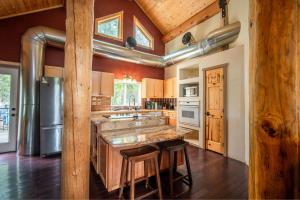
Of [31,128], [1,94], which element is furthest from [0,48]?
[31,128]

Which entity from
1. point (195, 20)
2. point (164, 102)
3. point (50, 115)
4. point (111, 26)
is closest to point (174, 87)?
point (164, 102)

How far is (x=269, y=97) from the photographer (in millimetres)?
742

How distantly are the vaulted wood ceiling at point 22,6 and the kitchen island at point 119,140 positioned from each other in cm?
341

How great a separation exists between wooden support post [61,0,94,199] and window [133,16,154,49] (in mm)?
4781

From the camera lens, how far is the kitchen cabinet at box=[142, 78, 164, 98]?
5.87m

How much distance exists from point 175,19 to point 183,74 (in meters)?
2.10

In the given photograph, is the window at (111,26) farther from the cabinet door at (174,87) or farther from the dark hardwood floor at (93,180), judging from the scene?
the dark hardwood floor at (93,180)

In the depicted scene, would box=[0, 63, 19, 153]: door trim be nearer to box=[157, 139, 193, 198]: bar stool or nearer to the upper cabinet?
the upper cabinet

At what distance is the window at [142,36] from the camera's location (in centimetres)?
592

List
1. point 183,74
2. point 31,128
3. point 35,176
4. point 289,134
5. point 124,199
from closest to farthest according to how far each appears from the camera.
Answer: point 289,134 → point 124,199 → point 35,176 → point 31,128 → point 183,74

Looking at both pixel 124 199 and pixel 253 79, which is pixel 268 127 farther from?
pixel 124 199

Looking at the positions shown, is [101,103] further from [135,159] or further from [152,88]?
[135,159]

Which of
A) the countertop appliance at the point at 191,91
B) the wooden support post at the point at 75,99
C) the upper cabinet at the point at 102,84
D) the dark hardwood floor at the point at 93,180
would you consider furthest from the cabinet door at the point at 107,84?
the wooden support post at the point at 75,99

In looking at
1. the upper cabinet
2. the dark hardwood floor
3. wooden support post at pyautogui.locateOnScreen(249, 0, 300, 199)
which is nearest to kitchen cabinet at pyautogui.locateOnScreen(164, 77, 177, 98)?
the upper cabinet
